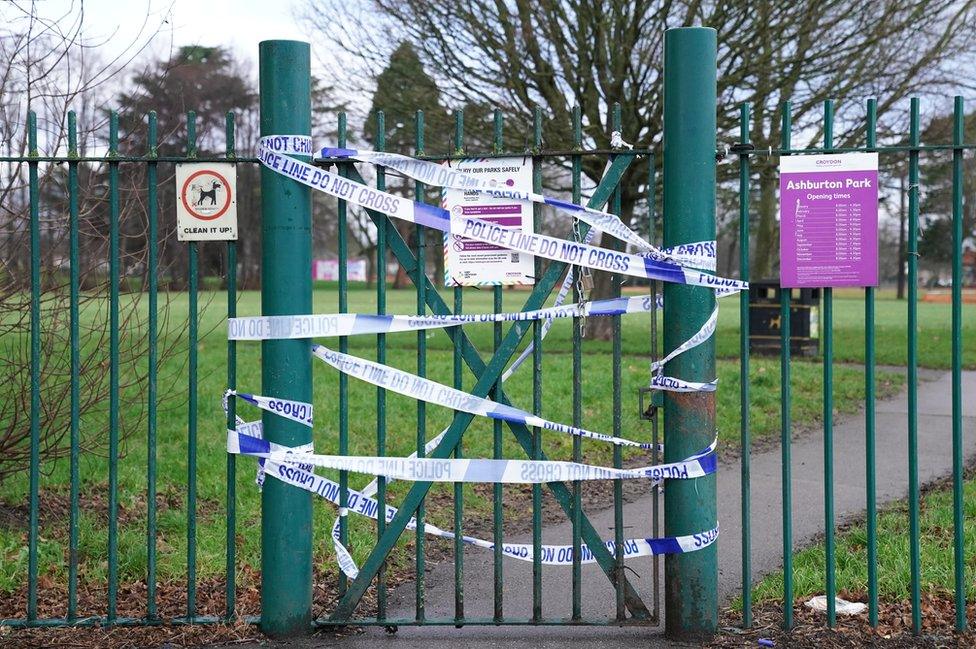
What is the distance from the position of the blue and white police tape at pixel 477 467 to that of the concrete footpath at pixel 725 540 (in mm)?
734

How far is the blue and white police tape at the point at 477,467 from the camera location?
4359 mm

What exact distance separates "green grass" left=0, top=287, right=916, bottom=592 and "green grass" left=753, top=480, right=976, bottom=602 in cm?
241

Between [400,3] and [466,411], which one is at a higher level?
[400,3]

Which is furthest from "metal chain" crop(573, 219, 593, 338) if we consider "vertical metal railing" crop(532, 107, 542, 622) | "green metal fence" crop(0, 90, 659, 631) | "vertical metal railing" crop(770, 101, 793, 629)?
"vertical metal railing" crop(770, 101, 793, 629)

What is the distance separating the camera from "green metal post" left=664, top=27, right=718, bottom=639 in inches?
170

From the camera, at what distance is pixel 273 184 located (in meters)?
4.46

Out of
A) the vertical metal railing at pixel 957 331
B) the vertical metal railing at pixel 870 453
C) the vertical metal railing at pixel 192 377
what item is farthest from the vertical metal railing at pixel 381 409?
the vertical metal railing at pixel 957 331

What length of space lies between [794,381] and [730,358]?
13.6 feet

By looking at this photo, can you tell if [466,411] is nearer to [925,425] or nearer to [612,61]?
[925,425]

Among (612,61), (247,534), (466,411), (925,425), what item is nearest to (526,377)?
(925,425)

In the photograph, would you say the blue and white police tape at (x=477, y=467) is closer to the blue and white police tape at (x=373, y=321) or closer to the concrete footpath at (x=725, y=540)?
the blue and white police tape at (x=373, y=321)

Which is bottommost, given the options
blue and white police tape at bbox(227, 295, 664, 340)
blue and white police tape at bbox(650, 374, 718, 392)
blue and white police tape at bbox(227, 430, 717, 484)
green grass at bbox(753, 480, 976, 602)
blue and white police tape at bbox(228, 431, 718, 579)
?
green grass at bbox(753, 480, 976, 602)

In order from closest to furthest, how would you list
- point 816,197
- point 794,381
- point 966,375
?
point 816,197, point 794,381, point 966,375

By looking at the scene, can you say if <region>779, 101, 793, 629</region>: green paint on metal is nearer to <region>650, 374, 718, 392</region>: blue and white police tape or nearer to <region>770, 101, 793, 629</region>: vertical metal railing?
<region>770, 101, 793, 629</region>: vertical metal railing
